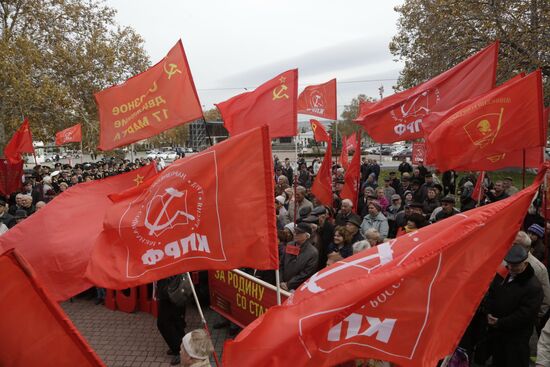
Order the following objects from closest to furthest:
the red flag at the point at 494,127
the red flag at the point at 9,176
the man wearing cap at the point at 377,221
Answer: the red flag at the point at 494,127
the man wearing cap at the point at 377,221
the red flag at the point at 9,176

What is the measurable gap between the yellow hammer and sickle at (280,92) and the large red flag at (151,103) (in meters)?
2.30

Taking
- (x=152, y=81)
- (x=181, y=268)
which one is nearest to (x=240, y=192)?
(x=181, y=268)

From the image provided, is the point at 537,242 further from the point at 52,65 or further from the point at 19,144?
the point at 52,65

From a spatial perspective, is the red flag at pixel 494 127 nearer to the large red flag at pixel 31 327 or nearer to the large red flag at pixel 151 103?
the large red flag at pixel 151 103

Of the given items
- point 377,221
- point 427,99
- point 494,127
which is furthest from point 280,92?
point 494,127

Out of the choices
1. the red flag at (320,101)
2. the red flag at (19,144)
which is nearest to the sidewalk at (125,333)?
the red flag at (19,144)

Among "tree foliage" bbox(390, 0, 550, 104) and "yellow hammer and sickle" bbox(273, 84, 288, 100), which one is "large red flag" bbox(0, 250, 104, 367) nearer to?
"yellow hammer and sickle" bbox(273, 84, 288, 100)

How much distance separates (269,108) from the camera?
314 inches

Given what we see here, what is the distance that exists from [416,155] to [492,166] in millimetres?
10746

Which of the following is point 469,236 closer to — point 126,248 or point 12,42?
point 126,248

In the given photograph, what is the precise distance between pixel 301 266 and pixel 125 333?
3.06 metres

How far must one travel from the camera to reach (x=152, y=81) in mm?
6242

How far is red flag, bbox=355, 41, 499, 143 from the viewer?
6.02m

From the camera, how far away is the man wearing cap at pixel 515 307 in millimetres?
3910
